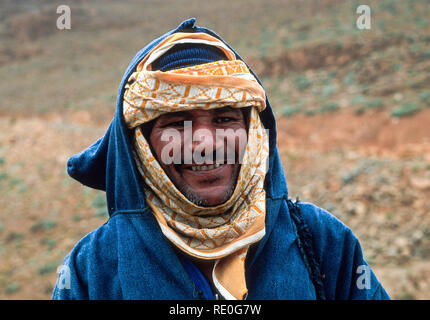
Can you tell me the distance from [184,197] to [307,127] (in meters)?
10.6

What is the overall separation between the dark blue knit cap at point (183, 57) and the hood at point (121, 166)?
3.4 inches

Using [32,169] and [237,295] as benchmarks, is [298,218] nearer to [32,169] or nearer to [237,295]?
[237,295]

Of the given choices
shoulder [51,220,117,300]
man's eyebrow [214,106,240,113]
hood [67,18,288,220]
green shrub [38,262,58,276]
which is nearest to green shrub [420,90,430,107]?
green shrub [38,262,58,276]

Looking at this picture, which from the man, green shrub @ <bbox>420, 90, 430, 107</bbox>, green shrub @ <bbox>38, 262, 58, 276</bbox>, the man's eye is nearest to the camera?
the man

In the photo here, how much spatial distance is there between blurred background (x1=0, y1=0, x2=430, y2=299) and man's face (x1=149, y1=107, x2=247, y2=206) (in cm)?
433

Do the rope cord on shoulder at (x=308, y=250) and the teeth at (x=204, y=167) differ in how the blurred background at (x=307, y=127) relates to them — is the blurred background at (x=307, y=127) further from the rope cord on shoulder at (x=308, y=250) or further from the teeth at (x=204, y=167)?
the teeth at (x=204, y=167)

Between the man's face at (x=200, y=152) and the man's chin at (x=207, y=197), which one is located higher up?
the man's face at (x=200, y=152)

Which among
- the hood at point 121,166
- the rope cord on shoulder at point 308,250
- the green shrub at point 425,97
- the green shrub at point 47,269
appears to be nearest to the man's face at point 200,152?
the hood at point 121,166

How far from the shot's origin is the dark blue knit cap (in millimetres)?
1792

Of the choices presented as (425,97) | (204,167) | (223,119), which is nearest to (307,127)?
(425,97)

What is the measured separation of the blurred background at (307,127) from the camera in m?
6.60

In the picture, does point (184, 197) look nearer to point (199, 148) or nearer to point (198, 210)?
point (198, 210)

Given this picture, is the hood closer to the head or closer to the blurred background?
the head

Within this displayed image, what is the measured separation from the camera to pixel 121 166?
5.74 ft
